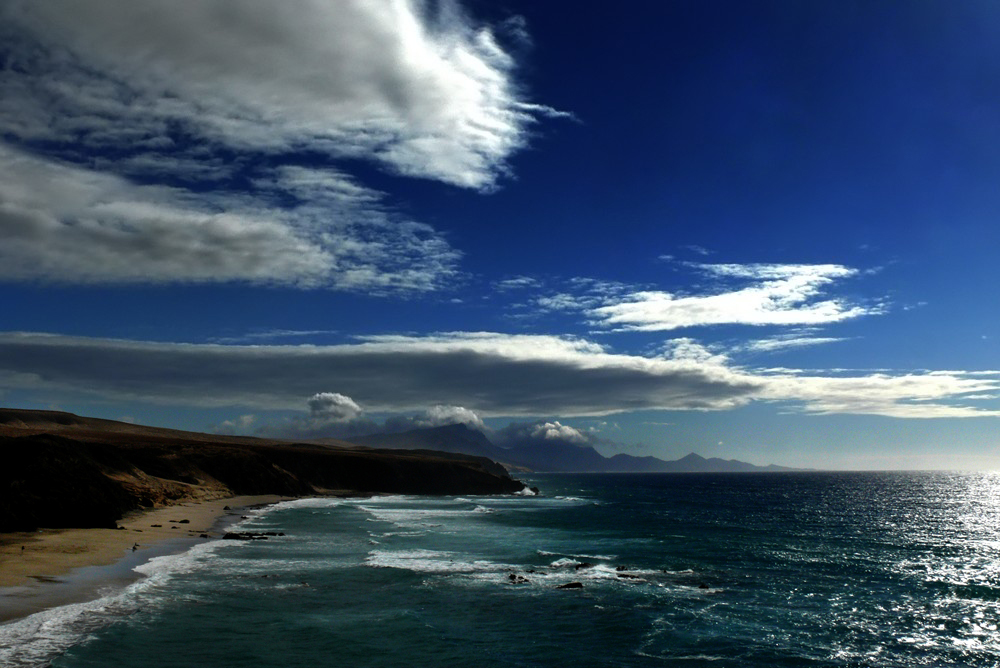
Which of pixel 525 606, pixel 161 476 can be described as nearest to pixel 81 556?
pixel 525 606

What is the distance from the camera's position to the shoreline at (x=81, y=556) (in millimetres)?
30125

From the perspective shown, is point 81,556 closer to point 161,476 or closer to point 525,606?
point 525,606

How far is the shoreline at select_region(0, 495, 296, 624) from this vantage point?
1186 inches

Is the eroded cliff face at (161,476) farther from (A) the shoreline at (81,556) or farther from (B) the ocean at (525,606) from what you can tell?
(B) the ocean at (525,606)

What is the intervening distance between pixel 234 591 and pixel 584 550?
3242 centimetres

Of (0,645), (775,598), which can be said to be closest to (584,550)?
(775,598)

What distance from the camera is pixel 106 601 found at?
101ft

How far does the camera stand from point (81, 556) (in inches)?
1615

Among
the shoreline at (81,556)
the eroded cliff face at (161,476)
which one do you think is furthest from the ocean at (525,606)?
the eroded cliff face at (161,476)

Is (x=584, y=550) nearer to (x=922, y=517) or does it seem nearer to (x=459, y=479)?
(x=922, y=517)

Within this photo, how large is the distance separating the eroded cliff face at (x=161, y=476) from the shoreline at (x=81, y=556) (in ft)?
9.88

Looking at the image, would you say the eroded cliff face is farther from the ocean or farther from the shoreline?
the ocean

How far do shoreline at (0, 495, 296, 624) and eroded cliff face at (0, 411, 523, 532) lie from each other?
3013 millimetres

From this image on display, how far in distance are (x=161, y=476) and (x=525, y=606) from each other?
85995 millimetres
